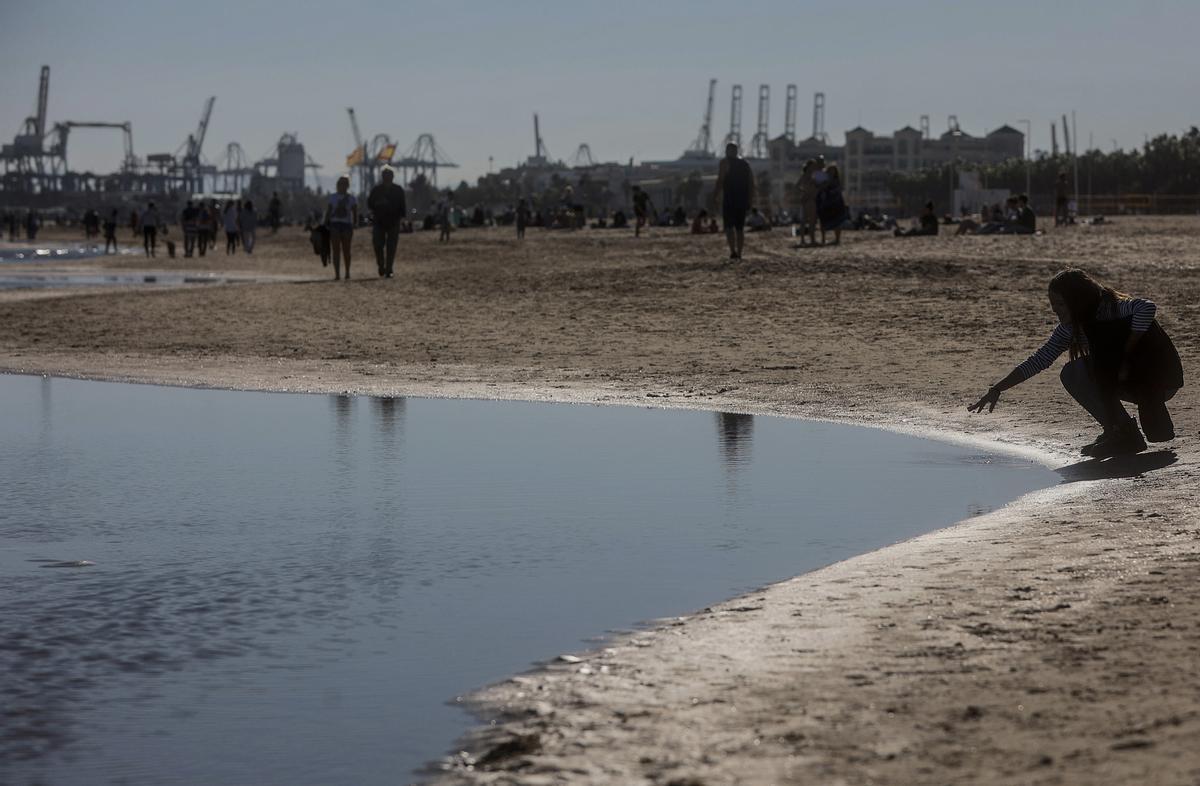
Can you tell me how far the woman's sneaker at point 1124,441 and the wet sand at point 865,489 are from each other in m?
0.12

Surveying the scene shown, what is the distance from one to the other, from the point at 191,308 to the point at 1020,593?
1551 centimetres

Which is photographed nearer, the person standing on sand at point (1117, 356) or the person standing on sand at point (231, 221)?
the person standing on sand at point (1117, 356)

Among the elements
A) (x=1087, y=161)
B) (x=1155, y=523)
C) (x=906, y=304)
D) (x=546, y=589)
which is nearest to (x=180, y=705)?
(x=546, y=589)

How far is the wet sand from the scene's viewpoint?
12.8 ft

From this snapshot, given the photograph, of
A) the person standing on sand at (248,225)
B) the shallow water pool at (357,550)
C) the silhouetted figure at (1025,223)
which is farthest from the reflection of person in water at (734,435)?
the person standing on sand at (248,225)

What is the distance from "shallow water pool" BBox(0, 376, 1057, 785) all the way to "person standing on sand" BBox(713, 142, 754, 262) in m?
11.1

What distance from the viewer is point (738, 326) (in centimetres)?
1619

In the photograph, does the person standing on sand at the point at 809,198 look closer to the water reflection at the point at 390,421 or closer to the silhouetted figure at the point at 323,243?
the silhouetted figure at the point at 323,243

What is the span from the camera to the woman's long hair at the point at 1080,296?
822 cm

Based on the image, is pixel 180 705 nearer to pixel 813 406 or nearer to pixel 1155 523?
pixel 1155 523

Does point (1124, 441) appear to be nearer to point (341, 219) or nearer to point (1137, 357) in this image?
point (1137, 357)

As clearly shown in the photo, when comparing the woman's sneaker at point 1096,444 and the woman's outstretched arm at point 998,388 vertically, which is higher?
the woman's outstretched arm at point 998,388

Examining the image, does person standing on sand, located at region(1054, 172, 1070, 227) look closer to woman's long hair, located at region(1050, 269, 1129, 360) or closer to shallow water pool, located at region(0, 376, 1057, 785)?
shallow water pool, located at region(0, 376, 1057, 785)

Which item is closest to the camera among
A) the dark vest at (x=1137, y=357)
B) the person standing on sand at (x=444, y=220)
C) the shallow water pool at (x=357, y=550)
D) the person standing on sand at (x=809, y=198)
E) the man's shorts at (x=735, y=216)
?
the shallow water pool at (x=357, y=550)
